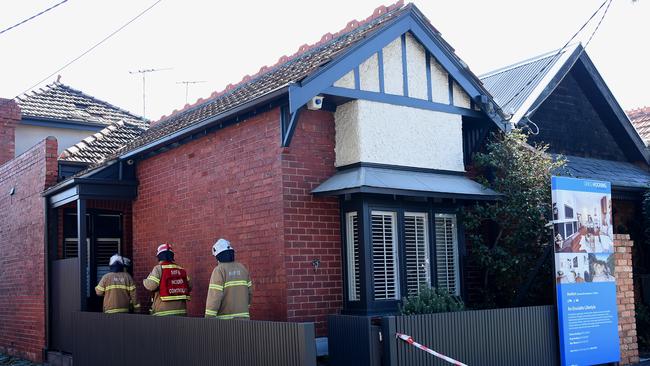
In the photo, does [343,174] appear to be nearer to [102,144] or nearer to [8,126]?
[102,144]

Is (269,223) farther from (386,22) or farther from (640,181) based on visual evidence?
(640,181)

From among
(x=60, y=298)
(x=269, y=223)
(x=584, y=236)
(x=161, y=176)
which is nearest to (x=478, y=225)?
(x=584, y=236)

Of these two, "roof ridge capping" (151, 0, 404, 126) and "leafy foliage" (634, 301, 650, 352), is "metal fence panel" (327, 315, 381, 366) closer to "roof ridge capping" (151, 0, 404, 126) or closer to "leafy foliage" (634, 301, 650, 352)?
"roof ridge capping" (151, 0, 404, 126)

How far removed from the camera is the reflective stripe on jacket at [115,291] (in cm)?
1219

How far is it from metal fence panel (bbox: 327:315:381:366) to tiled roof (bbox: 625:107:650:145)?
13.0 metres

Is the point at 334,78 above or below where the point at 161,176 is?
above

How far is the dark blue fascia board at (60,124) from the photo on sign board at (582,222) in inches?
516

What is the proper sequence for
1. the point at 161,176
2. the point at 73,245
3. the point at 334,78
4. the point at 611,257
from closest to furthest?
the point at 334,78 < the point at 611,257 < the point at 161,176 < the point at 73,245

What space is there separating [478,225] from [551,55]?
6.18 m

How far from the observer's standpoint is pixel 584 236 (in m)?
10.1

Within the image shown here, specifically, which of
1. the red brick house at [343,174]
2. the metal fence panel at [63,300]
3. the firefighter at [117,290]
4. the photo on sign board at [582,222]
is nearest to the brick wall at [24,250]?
the metal fence panel at [63,300]

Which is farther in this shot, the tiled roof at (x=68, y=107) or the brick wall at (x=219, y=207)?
the tiled roof at (x=68, y=107)

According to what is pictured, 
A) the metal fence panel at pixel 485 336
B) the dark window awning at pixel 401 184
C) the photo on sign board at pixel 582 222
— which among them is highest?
the dark window awning at pixel 401 184

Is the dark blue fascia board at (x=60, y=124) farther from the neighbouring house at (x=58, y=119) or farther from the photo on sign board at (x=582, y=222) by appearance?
the photo on sign board at (x=582, y=222)
